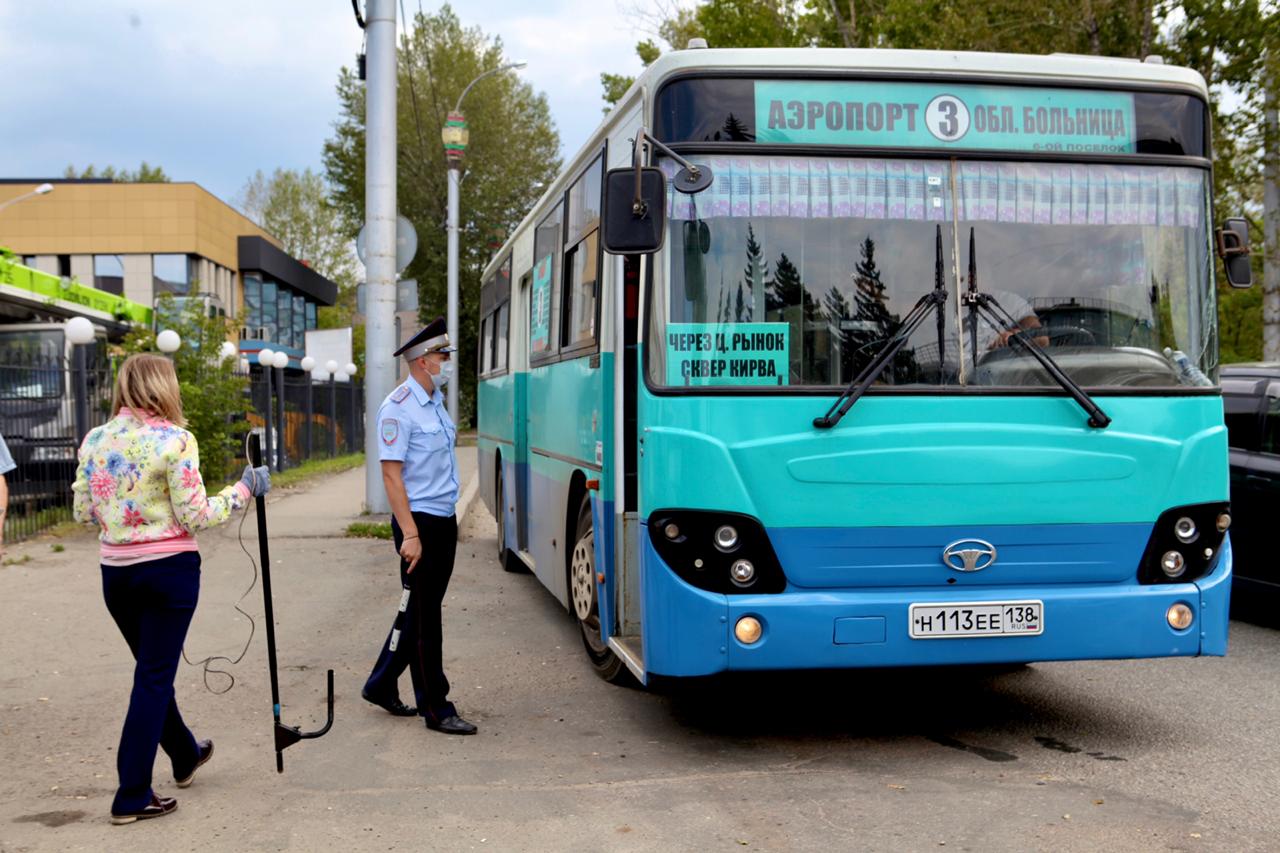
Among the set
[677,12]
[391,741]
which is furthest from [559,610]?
[677,12]

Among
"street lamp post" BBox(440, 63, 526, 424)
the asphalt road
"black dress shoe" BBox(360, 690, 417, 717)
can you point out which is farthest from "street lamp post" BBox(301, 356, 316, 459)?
"black dress shoe" BBox(360, 690, 417, 717)

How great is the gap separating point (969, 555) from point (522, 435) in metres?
5.15

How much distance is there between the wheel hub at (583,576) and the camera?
24.2 feet

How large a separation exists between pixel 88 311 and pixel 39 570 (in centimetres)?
1260

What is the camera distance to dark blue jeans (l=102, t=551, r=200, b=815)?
5.14 meters

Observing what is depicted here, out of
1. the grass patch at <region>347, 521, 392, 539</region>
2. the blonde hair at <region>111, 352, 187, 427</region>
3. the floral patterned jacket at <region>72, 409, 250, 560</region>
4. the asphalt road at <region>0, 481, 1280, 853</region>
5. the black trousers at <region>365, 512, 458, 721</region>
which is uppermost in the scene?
Answer: the blonde hair at <region>111, 352, 187, 427</region>

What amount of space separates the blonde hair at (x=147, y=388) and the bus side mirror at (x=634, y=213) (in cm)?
181

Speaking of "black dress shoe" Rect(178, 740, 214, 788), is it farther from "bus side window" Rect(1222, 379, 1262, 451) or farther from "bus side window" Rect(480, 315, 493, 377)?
"bus side window" Rect(480, 315, 493, 377)

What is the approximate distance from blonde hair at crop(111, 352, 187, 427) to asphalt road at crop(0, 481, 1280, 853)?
5.09ft

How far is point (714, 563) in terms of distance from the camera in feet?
19.1

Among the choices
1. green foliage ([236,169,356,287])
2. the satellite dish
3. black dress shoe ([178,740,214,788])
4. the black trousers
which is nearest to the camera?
black dress shoe ([178,740,214,788])

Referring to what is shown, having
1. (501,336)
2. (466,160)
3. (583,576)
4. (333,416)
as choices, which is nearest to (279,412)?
(333,416)

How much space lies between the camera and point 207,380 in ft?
61.5

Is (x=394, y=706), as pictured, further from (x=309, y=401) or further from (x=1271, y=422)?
(x=309, y=401)
